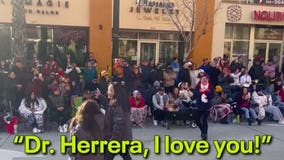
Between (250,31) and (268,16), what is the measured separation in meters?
1.12

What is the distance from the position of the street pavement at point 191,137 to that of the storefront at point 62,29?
6987 mm

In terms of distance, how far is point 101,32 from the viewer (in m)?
16.5

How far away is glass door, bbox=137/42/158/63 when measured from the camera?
17.6 metres

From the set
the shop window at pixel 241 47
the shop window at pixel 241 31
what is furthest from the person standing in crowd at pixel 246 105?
the shop window at pixel 241 31

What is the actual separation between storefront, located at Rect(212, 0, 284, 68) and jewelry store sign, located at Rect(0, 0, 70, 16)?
7.35 m

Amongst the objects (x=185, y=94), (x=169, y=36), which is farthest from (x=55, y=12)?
(x=185, y=94)

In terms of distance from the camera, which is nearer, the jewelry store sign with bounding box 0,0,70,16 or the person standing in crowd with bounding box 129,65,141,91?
the person standing in crowd with bounding box 129,65,141,91

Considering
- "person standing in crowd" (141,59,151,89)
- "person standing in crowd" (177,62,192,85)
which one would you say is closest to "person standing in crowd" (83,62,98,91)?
"person standing in crowd" (141,59,151,89)

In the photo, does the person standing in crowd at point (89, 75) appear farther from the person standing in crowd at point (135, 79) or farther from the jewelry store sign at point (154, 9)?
the jewelry store sign at point (154, 9)

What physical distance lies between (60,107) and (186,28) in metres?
9.19

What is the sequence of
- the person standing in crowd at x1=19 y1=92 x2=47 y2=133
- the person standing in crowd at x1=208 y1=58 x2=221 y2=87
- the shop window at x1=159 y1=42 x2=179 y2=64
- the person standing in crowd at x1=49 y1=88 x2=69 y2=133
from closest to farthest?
1. the person standing in crowd at x1=19 y1=92 x2=47 y2=133
2. the person standing in crowd at x1=49 y1=88 x2=69 y2=133
3. the person standing in crowd at x1=208 y1=58 x2=221 y2=87
4. the shop window at x1=159 y1=42 x2=179 y2=64

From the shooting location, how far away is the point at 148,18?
55.7ft

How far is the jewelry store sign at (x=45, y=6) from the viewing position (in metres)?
15.4

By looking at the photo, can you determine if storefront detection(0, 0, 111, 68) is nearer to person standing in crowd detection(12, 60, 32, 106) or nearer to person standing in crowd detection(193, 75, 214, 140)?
person standing in crowd detection(12, 60, 32, 106)
